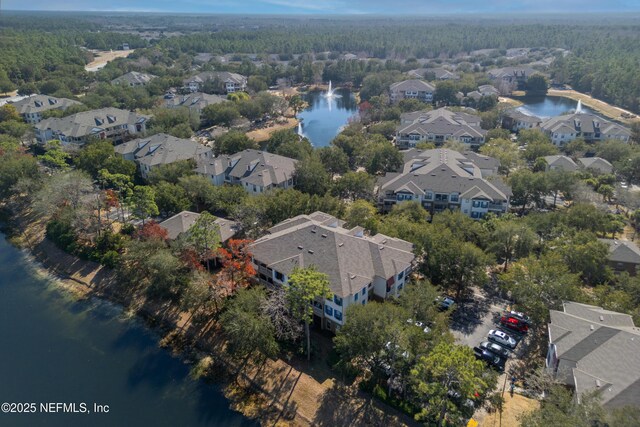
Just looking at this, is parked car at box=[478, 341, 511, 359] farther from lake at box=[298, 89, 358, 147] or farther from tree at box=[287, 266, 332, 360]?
lake at box=[298, 89, 358, 147]

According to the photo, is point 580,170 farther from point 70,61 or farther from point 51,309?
point 70,61

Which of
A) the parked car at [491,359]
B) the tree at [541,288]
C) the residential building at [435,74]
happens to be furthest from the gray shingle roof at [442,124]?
the residential building at [435,74]

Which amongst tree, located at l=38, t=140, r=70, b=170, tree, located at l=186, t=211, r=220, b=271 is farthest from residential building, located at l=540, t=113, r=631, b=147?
tree, located at l=38, t=140, r=70, b=170

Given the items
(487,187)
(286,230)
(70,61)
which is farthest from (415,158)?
(70,61)

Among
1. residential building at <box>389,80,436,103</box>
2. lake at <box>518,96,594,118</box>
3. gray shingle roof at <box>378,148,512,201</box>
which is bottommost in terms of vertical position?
lake at <box>518,96,594,118</box>

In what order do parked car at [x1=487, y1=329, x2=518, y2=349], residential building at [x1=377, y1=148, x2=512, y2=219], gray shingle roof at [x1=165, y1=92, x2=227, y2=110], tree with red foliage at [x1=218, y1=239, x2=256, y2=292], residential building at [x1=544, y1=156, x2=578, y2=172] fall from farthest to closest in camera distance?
gray shingle roof at [x1=165, y1=92, x2=227, y2=110] → residential building at [x1=544, y1=156, x2=578, y2=172] → residential building at [x1=377, y1=148, x2=512, y2=219] → tree with red foliage at [x1=218, y1=239, x2=256, y2=292] → parked car at [x1=487, y1=329, x2=518, y2=349]
